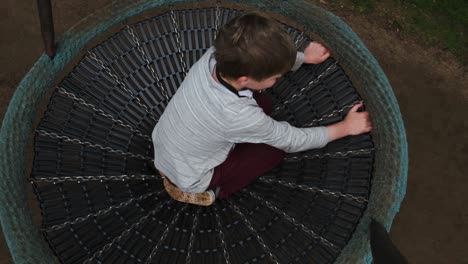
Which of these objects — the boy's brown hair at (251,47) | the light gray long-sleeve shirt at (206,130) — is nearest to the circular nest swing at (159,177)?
the light gray long-sleeve shirt at (206,130)

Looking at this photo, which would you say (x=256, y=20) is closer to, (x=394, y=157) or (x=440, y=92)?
(x=394, y=157)

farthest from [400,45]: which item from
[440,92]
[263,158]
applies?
[263,158]

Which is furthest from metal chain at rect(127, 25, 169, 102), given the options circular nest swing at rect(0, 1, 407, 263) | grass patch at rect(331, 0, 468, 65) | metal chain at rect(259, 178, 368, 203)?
grass patch at rect(331, 0, 468, 65)

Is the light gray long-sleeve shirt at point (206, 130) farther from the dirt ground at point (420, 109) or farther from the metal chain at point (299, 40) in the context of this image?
the dirt ground at point (420, 109)

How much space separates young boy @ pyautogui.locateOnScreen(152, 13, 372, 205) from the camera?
40.7 inches

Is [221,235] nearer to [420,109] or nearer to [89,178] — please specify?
[89,178]

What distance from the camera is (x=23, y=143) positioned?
139cm

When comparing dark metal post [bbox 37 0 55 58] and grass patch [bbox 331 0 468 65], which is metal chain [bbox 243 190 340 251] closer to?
dark metal post [bbox 37 0 55 58]

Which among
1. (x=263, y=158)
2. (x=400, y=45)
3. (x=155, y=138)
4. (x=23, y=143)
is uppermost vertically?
(x=23, y=143)

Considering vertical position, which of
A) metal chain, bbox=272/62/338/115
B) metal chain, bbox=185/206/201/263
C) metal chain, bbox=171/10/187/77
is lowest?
metal chain, bbox=185/206/201/263

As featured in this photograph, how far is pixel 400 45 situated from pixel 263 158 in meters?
1.02

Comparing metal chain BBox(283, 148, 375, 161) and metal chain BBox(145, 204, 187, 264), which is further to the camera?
metal chain BBox(283, 148, 375, 161)

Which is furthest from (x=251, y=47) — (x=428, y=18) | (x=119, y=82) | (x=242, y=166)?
(x=428, y=18)

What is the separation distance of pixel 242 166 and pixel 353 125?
1.11 feet
